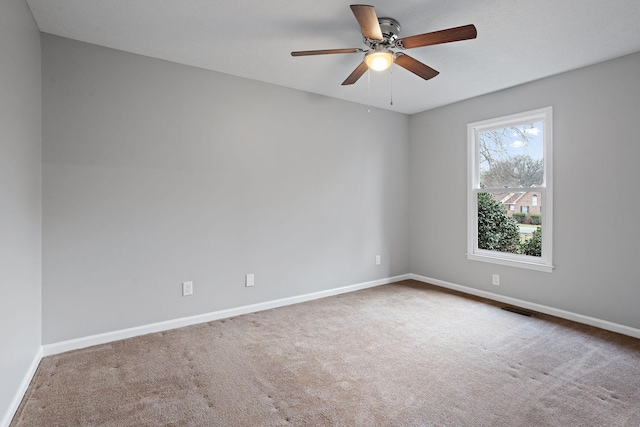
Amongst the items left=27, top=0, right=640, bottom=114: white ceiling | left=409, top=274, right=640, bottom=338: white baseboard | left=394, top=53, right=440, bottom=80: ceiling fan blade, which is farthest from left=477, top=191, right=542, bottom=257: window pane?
left=394, top=53, right=440, bottom=80: ceiling fan blade

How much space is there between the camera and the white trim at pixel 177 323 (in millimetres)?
2699

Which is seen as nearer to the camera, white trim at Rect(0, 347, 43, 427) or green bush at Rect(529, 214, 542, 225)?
white trim at Rect(0, 347, 43, 427)

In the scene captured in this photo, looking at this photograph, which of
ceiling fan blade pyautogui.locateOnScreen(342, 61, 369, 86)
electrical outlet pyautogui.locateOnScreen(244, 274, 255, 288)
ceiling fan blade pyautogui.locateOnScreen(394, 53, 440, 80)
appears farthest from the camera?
electrical outlet pyautogui.locateOnScreen(244, 274, 255, 288)

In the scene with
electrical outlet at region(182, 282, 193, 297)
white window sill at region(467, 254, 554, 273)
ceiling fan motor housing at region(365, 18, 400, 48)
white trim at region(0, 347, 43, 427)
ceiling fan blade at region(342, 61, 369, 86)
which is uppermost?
ceiling fan motor housing at region(365, 18, 400, 48)

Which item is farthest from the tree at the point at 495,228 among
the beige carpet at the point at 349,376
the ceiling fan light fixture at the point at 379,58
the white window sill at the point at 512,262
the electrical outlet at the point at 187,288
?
the electrical outlet at the point at 187,288

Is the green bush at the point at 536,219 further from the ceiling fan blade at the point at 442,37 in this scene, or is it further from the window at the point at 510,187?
the ceiling fan blade at the point at 442,37

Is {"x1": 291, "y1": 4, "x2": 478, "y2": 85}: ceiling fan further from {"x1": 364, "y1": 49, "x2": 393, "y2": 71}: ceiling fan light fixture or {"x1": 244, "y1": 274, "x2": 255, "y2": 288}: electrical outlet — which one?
{"x1": 244, "y1": 274, "x2": 255, "y2": 288}: electrical outlet

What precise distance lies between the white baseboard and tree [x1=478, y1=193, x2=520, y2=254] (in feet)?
1.86

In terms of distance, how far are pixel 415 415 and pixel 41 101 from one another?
3.41 meters

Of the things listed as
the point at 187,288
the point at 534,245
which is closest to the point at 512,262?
the point at 534,245

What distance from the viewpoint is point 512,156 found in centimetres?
398

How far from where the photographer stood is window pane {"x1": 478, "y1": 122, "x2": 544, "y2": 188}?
373 centimetres

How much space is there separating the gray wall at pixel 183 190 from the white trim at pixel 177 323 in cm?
6

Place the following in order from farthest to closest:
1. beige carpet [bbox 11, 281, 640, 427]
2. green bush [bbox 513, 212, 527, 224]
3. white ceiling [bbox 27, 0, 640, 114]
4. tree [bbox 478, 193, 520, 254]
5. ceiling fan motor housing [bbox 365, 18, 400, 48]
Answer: tree [bbox 478, 193, 520, 254] < green bush [bbox 513, 212, 527, 224] < ceiling fan motor housing [bbox 365, 18, 400, 48] < white ceiling [bbox 27, 0, 640, 114] < beige carpet [bbox 11, 281, 640, 427]
